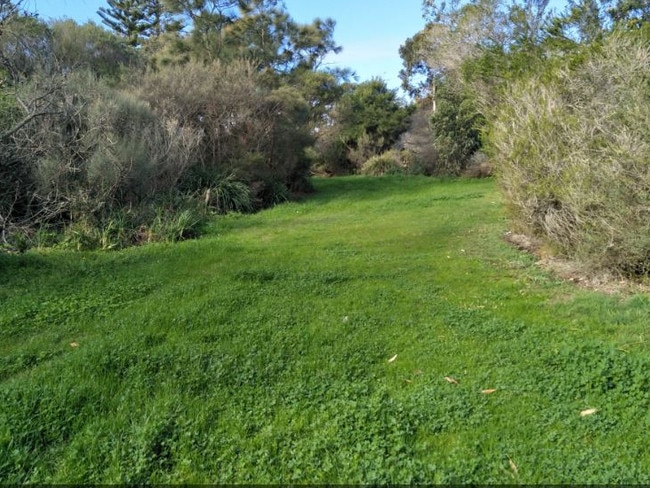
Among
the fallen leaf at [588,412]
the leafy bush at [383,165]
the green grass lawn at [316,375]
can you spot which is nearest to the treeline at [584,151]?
the green grass lawn at [316,375]

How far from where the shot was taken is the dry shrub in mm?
4828

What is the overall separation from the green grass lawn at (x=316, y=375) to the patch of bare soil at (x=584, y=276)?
205 millimetres

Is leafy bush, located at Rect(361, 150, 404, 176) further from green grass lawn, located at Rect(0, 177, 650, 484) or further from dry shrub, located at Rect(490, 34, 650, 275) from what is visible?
green grass lawn, located at Rect(0, 177, 650, 484)

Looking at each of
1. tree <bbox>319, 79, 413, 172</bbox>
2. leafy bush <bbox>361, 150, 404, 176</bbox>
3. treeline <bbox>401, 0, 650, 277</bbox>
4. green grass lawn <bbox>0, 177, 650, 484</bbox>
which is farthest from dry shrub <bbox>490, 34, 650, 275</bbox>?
tree <bbox>319, 79, 413, 172</bbox>

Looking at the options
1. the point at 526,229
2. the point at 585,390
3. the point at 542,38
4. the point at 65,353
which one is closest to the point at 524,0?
the point at 542,38

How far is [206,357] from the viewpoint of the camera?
3549mm

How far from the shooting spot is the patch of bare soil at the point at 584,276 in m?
4.96

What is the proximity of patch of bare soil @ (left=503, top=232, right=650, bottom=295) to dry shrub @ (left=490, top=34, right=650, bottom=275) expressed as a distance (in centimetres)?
12

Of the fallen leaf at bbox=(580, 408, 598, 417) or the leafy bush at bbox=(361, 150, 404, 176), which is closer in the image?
the fallen leaf at bbox=(580, 408, 598, 417)

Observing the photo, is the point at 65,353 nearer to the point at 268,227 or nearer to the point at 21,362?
the point at 21,362

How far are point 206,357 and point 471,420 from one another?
1.93 metres

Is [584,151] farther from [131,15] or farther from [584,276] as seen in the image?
[131,15]

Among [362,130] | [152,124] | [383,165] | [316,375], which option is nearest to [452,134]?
[383,165]

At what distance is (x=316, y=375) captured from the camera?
335cm
